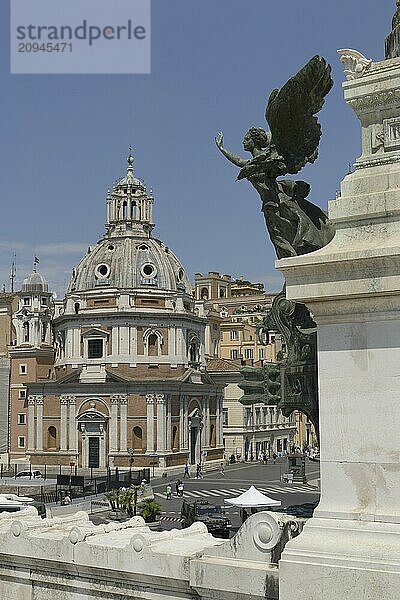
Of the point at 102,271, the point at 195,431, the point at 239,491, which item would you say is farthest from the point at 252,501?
the point at 102,271

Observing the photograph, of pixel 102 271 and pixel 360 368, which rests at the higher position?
pixel 102 271

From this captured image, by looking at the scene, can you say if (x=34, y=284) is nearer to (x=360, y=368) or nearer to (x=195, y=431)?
(x=195, y=431)

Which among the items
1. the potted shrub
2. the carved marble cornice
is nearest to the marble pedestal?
the carved marble cornice

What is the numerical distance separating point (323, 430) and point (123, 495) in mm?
29499

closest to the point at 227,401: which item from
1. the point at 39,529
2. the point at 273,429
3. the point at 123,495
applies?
the point at 273,429

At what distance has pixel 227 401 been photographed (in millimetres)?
77062

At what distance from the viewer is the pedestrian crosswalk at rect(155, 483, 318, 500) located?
152ft

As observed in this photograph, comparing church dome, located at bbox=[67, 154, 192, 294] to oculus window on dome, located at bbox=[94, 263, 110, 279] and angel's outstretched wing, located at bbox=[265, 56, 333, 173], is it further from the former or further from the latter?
angel's outstretched wing, located at bbox=[265, 56, 333, 173]

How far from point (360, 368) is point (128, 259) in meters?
64.7

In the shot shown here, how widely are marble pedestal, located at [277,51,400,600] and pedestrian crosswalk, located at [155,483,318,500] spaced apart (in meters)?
40.4

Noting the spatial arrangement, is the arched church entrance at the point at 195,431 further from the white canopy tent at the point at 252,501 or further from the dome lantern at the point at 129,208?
the white canopy tent at the point at 252,501

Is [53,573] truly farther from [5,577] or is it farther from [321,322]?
[321,322]

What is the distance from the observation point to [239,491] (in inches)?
1961

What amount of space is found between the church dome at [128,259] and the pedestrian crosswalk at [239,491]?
22250 millimetres
